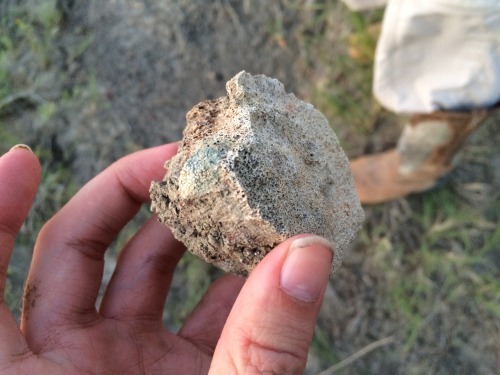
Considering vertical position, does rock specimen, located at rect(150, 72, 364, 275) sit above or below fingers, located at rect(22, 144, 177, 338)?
above

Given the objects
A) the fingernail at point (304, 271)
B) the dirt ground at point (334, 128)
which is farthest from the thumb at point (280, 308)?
the dirt ground at point (334, 128)

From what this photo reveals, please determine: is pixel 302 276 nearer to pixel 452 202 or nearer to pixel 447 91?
pixel 447 91

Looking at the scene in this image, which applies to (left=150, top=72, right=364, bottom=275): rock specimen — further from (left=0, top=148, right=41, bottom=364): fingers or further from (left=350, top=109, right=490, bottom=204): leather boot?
(left=350, top=109, right=490, bottom=204): leather boot

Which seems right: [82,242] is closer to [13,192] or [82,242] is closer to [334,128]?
[13,192]

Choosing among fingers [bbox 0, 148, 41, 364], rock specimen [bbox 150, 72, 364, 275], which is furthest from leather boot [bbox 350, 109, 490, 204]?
fingers [bbox 0, 148, 41, 364]

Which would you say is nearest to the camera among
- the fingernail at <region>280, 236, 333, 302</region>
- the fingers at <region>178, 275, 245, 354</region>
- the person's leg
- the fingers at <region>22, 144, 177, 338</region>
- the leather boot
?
the fingernail at <region>280, 236, 333, 302</region>

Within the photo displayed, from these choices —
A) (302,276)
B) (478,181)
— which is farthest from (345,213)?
(478,181)
